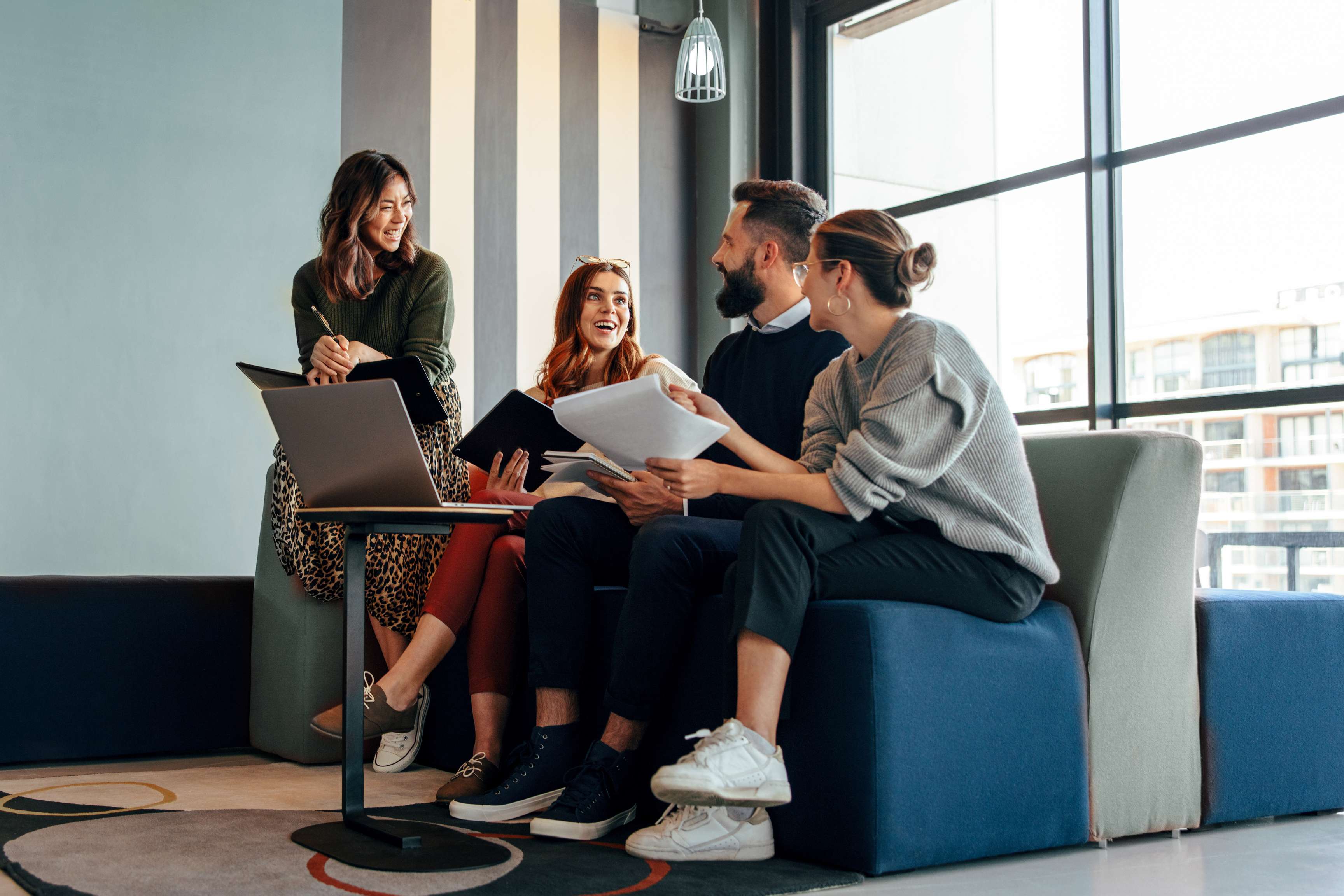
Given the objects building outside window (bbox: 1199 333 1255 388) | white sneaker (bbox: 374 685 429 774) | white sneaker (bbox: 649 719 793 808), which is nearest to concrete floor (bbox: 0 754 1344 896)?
white sneaker (bbox: 374 685 429 774)

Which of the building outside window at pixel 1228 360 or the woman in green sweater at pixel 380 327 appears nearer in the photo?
the woman in green sweater at pixel 380 327

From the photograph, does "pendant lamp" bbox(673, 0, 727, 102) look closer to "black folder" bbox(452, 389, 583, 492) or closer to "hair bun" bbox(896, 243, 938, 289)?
"black folder" bbox(452, 389, 583, 492)

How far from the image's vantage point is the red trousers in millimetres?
2500

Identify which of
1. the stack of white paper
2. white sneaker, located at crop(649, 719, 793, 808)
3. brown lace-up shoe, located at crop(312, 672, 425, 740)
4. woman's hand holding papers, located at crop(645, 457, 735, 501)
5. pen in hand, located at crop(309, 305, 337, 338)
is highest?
pen in hand, located at crop(309, 305, 337, 338)

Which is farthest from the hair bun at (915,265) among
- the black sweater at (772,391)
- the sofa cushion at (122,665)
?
the sofa cushion at (122,665)

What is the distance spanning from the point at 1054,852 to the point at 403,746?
57.0 inches

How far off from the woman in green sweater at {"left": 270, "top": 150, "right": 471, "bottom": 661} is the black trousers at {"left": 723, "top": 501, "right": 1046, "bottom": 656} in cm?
110

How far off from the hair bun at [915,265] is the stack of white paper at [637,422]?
1.31ft

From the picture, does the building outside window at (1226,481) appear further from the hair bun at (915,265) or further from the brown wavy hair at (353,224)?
the brown wavy hair at (353,224)

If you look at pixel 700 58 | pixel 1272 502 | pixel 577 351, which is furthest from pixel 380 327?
pixel 1272 502

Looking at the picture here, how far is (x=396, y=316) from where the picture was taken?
2.87m

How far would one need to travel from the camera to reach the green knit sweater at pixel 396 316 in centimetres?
284

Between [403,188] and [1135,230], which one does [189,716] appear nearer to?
[403,188]

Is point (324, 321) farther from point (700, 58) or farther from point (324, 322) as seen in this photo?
point (700, 58)
